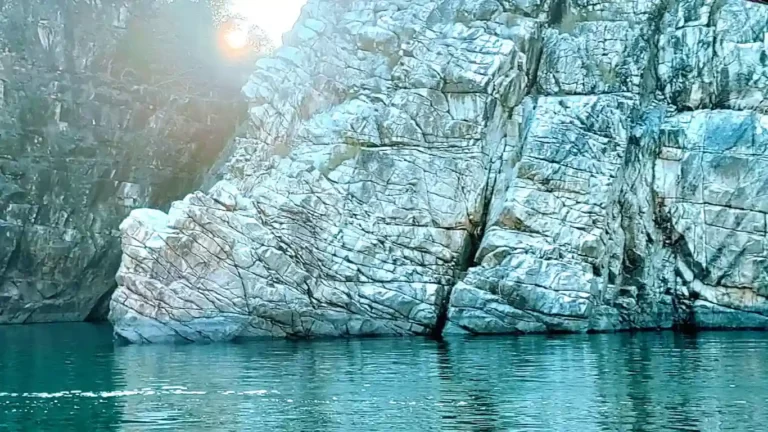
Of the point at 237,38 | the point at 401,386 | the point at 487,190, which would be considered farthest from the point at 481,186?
the point at 237,38

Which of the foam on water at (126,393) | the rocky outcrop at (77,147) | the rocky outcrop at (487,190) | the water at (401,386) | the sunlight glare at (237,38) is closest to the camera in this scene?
the water at (401,386)

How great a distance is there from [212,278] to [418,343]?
11878 millimetres

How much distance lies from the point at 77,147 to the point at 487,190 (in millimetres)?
32705

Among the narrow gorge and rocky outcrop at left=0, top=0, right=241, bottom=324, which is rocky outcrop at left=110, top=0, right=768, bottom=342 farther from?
rocky outcrop at left=0, top=0, right=241, bottom=324

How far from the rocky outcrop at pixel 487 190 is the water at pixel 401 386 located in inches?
170

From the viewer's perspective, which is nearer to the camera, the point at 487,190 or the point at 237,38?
the point at 487,190

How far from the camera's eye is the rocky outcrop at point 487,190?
157 ft

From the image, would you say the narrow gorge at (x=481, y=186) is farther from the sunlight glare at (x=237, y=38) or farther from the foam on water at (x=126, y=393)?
the sunlight glare at (x=237, y=38)

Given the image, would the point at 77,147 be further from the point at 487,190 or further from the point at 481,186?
the point at 487,190

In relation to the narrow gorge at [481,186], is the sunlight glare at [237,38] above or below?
above

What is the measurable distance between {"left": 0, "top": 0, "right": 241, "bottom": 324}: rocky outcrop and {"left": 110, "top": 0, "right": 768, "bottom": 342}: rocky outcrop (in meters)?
16.8

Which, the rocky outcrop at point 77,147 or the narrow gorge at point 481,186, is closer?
the narrow gorge at point 481,186

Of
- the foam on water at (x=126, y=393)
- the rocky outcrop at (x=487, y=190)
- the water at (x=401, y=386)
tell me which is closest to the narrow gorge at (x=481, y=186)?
the rocky outcrop at (x=487, y=190)

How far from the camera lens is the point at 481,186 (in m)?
50.5
